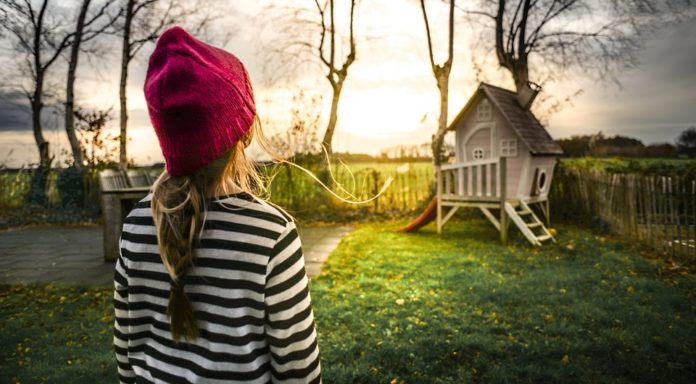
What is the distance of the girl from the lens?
3.89 ft

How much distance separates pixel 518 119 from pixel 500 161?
1819mm

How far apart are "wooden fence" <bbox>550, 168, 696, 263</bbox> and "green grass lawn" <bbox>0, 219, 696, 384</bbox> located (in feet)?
3.02

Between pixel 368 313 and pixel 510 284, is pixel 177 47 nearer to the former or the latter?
pixel 368 313

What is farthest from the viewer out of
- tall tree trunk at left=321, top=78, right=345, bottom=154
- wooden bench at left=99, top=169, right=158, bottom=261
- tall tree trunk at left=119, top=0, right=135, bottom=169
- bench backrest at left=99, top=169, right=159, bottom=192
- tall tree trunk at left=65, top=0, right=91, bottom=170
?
tall tree trunk at left=65, top=0, right=91, bottom=170

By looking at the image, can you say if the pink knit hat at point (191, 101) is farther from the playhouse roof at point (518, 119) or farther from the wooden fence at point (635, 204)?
the playhouse roof at point (518, 119)

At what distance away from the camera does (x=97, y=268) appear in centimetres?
641

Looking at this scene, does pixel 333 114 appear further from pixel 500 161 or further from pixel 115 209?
pixel 115 209

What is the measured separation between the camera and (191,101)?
45.7 inches

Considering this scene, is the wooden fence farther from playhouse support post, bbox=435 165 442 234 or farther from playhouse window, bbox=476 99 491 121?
playhouse support post, bbox=435 165 442 234

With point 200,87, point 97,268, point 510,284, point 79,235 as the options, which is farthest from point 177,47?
point 79,235

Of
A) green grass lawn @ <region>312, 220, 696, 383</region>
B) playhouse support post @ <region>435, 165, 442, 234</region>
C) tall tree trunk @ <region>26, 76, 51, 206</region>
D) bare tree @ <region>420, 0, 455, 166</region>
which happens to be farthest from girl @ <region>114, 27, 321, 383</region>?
tall tree trunk @ <region>26, 76, 51, 206</region>

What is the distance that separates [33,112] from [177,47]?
1959 cm

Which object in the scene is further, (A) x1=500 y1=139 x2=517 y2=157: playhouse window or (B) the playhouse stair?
(A) x1=500 y1=139 x2=517 y2=157: playhouse window

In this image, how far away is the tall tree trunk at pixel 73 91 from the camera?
1477 cm
